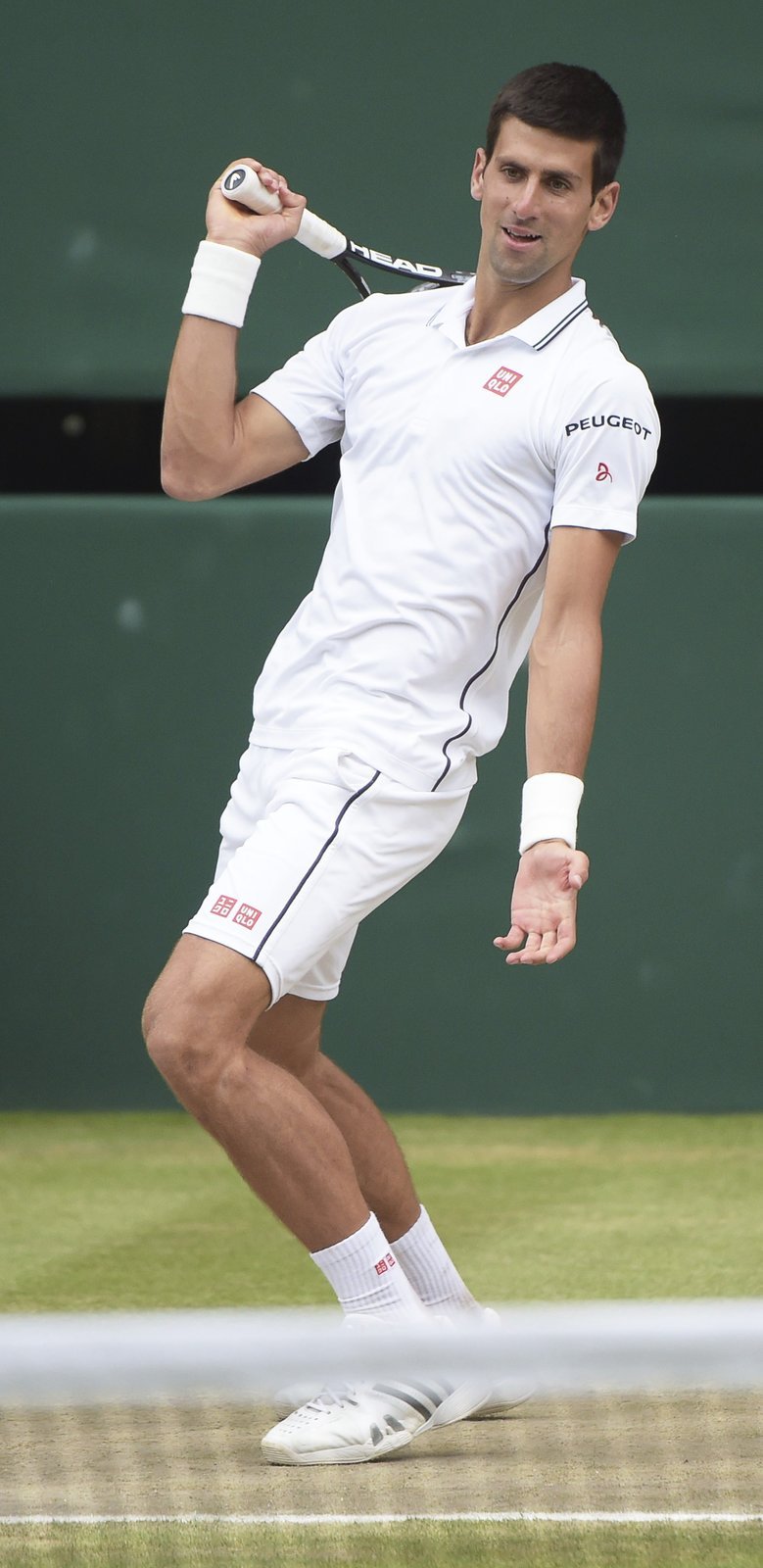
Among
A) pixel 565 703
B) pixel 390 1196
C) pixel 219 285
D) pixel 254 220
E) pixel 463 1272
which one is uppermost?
pixel 254 220

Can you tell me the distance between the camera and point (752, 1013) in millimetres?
Result: 5094

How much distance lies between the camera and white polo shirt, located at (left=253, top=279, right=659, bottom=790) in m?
2.54

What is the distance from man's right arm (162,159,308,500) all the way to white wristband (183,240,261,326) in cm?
1

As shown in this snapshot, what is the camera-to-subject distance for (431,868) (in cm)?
509

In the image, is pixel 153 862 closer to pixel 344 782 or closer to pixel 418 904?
pixel 418 904

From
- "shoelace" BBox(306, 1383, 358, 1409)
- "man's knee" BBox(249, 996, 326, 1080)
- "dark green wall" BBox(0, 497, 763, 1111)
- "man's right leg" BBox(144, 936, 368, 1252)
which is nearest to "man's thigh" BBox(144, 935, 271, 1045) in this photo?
"man's right leg" BBox(144, 936, 368, 1252)

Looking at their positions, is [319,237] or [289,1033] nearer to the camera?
[289,1033]

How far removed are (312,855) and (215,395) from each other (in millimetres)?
666

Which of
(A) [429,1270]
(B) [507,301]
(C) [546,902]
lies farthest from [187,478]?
(A) [429,1270]

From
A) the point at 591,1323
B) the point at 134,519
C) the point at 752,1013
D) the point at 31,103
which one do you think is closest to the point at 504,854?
the point at 752,1013

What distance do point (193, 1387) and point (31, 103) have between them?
4583 mm

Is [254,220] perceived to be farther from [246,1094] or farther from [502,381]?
[246,1094]

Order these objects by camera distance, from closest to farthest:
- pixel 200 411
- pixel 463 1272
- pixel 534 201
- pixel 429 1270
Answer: pixel 534 201
pixel 200 411
pixel 429 1270
pixel 463 1272

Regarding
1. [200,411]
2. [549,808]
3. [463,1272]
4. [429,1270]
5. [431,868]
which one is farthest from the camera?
[431,868]
